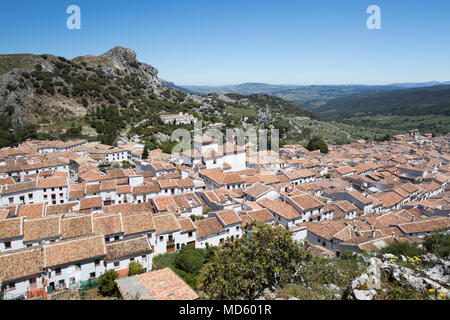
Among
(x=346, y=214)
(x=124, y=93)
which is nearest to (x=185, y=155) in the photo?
(x=346, y=214)

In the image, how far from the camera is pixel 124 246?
22406 mm

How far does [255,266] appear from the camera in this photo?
12.6 m

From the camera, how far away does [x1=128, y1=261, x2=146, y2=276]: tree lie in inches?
805

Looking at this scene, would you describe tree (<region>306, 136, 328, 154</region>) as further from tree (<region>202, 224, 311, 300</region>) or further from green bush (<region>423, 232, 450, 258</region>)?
tree (<region>202, 224, 311, 300</region>)

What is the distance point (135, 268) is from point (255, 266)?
1199 cm

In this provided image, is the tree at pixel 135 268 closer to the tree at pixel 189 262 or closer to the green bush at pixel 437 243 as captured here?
the tree at pixel 189 262

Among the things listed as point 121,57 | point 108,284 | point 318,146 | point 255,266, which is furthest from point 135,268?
point 121,57

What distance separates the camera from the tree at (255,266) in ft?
38.8

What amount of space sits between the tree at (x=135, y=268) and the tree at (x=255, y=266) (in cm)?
933

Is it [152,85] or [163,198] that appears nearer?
[163,198]

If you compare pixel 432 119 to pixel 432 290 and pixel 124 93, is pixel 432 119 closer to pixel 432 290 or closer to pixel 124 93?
pixel 124 93

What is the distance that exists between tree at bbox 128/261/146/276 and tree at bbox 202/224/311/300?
30.6ft

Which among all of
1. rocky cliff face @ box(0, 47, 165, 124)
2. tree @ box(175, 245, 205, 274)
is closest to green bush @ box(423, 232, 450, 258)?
tree @ box(175, 245, 205, 274)

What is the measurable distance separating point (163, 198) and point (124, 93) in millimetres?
102317
